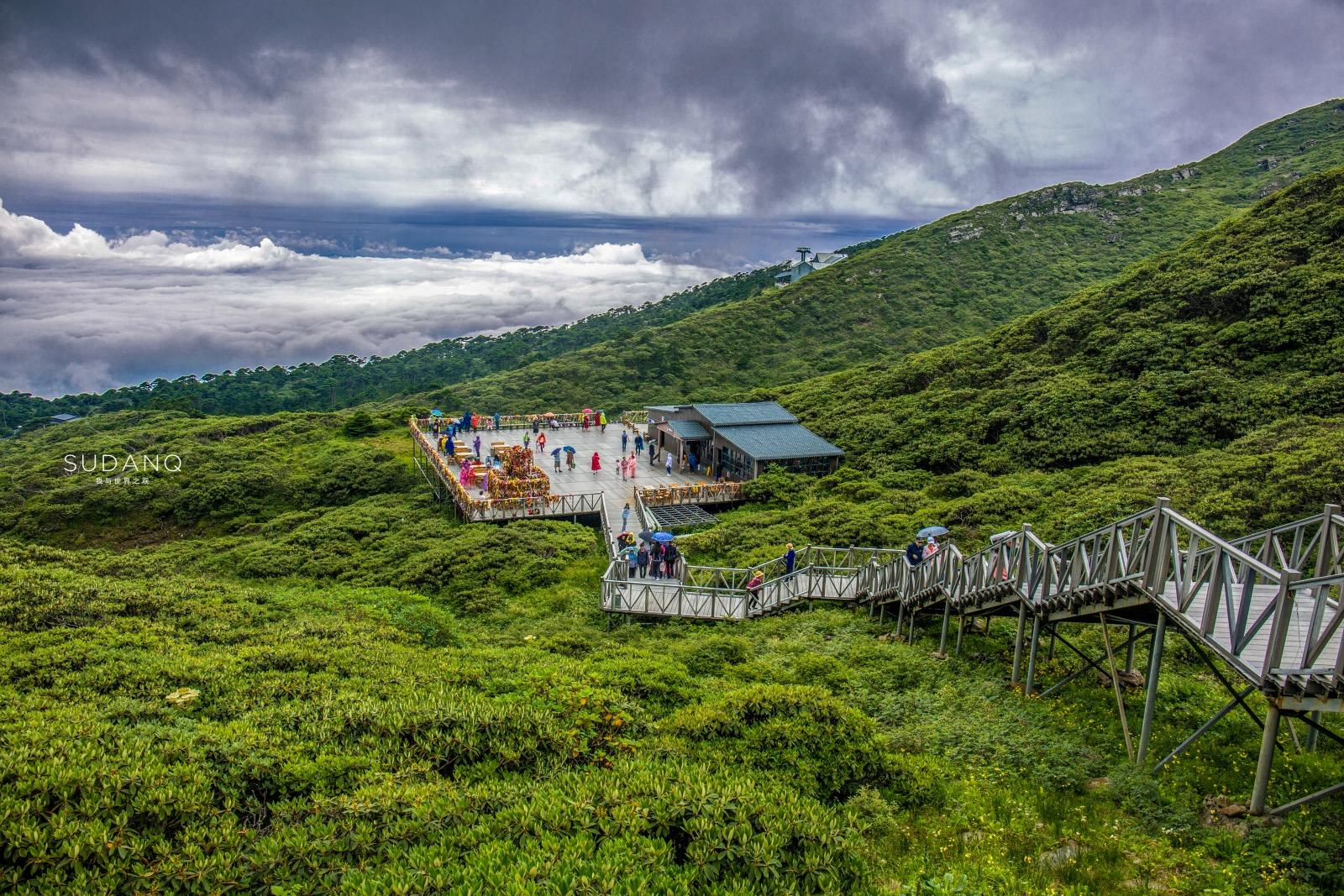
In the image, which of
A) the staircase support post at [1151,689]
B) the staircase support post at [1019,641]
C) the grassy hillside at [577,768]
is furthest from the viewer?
the staircase support post at [1019,641]

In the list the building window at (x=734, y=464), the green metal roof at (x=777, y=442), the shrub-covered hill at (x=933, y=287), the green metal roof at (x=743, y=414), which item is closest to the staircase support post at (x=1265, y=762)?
the green metal roof at (x=777, y=442)

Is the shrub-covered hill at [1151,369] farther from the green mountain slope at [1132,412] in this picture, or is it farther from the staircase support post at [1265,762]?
the staircase support post at [1265,762]

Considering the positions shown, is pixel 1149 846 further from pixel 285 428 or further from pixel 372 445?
pixel 285 428

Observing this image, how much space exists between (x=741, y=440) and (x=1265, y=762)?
27398mm

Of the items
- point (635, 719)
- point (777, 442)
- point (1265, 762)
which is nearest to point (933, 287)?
point (777, 442)

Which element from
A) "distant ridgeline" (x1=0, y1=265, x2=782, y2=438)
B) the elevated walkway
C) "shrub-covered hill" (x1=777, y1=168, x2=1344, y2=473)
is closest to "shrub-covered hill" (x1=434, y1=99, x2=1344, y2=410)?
"distant ridgeline" (x1=0, y1=265, x2=782, y2=438)

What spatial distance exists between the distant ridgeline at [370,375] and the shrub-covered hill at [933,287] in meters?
19.5

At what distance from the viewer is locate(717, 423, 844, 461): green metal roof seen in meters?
33.2

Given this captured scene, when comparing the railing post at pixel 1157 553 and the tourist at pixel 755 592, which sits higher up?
the railing post at pixel 1157 553

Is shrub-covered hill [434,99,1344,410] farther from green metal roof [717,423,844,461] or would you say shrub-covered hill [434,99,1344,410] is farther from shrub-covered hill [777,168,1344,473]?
green metal roof [717,423,844,461]

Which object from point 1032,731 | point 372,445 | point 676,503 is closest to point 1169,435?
point 676,503

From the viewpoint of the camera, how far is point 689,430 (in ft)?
122

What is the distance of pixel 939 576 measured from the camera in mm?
15148

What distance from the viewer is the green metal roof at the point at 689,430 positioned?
36.7m
